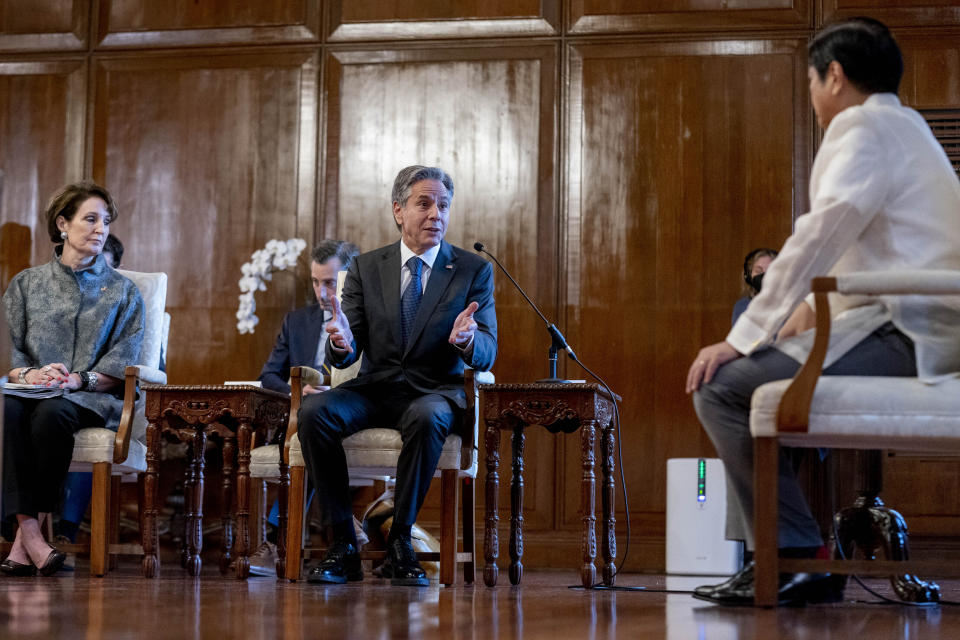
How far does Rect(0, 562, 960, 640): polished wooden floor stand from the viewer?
207 cm

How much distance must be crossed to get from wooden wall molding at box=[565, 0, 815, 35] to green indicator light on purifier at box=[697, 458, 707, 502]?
6.97 feet

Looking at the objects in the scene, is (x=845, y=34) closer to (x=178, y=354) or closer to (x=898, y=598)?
(x=898, y=598)

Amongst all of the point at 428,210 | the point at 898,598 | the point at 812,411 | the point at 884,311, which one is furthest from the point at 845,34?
the point at 428,210

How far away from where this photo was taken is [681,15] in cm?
591

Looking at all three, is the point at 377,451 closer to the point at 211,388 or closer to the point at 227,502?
the point at 211,388

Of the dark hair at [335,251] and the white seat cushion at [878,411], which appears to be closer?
the white seat cushion at [878,411]

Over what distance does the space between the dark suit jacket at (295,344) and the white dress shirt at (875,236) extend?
120 inches

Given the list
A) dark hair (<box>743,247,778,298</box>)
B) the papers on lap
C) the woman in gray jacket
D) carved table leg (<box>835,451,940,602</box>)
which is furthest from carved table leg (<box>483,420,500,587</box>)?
dark hair (<box>743,247,778,298</box>)

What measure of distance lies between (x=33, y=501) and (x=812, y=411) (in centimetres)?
298

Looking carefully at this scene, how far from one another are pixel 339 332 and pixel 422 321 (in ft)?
1.16

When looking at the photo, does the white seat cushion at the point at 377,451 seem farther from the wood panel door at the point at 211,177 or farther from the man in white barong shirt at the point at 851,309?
the wood panel door at the point at 211,177

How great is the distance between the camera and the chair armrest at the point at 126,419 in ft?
14.7

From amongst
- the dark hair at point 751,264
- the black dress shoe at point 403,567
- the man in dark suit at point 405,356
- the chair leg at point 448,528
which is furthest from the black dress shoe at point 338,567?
the dark hair at point 751,264

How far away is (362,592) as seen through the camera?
131 inches
